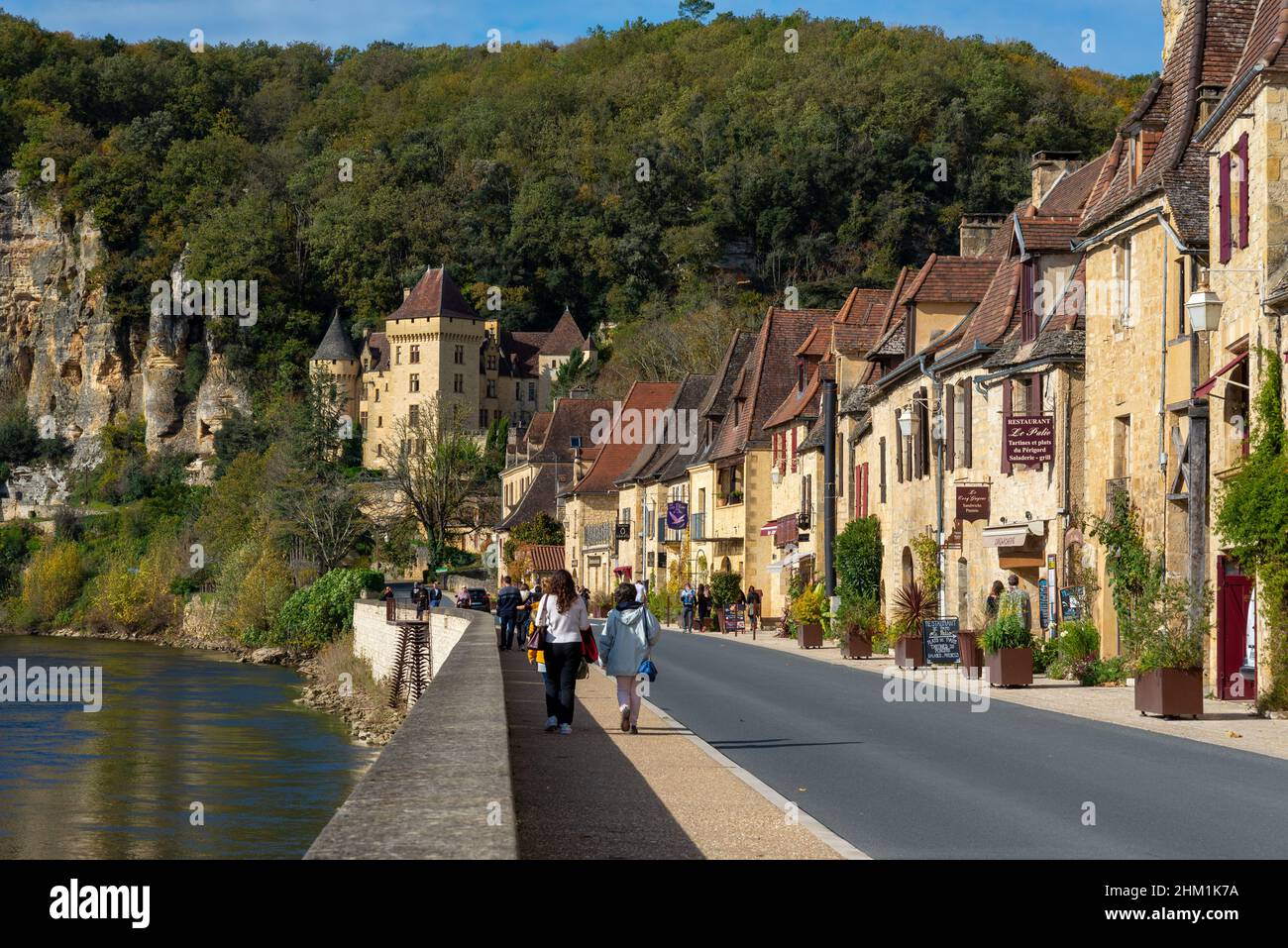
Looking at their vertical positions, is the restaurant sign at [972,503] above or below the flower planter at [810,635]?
above

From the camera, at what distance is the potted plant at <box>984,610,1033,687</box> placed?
2498 cm

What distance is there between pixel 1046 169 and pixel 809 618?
41.6 ft

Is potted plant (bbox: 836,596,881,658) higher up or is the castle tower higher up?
the castle tower

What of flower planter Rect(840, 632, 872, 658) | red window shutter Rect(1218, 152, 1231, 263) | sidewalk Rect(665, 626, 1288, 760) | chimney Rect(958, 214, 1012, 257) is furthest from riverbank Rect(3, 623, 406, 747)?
red window shutter Rect(1218, 152, 1231, 263)

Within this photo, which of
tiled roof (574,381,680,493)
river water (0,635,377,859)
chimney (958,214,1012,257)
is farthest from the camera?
tiled roof (574,381,680,493)

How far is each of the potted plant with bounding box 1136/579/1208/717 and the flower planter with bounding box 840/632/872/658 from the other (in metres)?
13.9

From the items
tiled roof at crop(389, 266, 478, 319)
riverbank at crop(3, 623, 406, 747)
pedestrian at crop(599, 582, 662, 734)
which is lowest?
riverbank at crop(3, 623, 406, 747)

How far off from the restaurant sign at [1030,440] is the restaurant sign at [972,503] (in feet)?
11.4

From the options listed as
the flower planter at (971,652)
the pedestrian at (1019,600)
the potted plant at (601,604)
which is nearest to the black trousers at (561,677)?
the flower planter at (971,652)

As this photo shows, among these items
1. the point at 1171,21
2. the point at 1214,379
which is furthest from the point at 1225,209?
the point at 1171,21

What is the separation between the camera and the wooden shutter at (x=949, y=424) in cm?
3647

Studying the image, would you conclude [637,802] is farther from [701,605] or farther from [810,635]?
[701,605]

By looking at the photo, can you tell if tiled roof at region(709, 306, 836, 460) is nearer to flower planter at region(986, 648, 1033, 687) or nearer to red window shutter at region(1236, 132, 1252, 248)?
flower planter at region(986, 648, 1033, 687)

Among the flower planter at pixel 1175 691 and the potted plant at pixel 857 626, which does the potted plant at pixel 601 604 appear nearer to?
the potted plant at pixel 857 626
